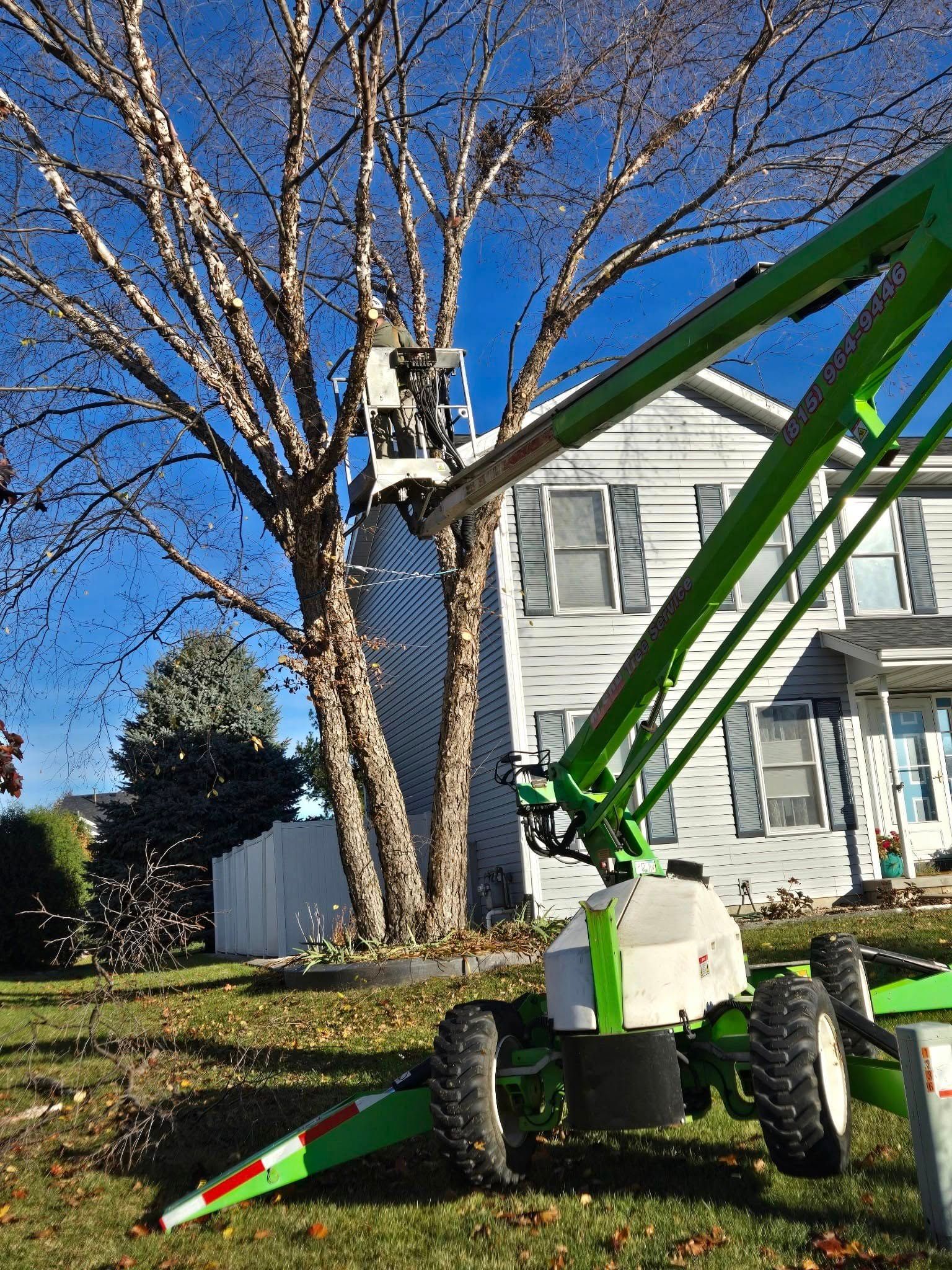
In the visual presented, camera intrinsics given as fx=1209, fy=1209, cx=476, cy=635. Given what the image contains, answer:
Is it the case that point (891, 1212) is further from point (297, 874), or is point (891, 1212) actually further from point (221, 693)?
point (221, 693)

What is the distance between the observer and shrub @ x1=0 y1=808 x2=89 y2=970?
2078 cm

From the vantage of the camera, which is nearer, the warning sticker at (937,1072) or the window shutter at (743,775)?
the warning sticker at (937,1072)

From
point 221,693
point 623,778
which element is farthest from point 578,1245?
point 221,693

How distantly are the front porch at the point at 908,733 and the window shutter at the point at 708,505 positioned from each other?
2.09m

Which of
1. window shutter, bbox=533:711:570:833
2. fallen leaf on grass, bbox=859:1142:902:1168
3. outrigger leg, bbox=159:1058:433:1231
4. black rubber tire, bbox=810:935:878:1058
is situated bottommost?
fallen leaf on grass, bbox=859:1142:902:1168

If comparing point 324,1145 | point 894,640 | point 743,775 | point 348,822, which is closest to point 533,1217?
point 324,1145

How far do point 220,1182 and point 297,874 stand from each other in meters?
12.5

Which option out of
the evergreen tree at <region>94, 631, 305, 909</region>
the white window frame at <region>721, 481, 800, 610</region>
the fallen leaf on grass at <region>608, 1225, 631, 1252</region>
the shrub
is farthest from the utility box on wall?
the evergreen tree at <region>94, 631, 305, 909</region>

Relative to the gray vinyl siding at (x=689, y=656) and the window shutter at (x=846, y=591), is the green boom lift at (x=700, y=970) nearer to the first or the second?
the gray vinyl siding at (x=689, y=656)

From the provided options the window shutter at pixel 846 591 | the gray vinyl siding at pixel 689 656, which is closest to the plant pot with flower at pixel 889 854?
the gray vinyl siding at pixel 689 656

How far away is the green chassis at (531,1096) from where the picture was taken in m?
4.84

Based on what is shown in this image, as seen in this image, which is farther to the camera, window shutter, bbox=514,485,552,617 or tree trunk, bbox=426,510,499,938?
window shutter, bbox=514,485,552,617

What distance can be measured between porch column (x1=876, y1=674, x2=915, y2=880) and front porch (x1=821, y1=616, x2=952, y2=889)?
0.01m

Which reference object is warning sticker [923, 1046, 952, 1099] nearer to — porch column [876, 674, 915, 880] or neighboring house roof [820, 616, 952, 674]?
neighboring house roof [820, 616, 952, 674]
